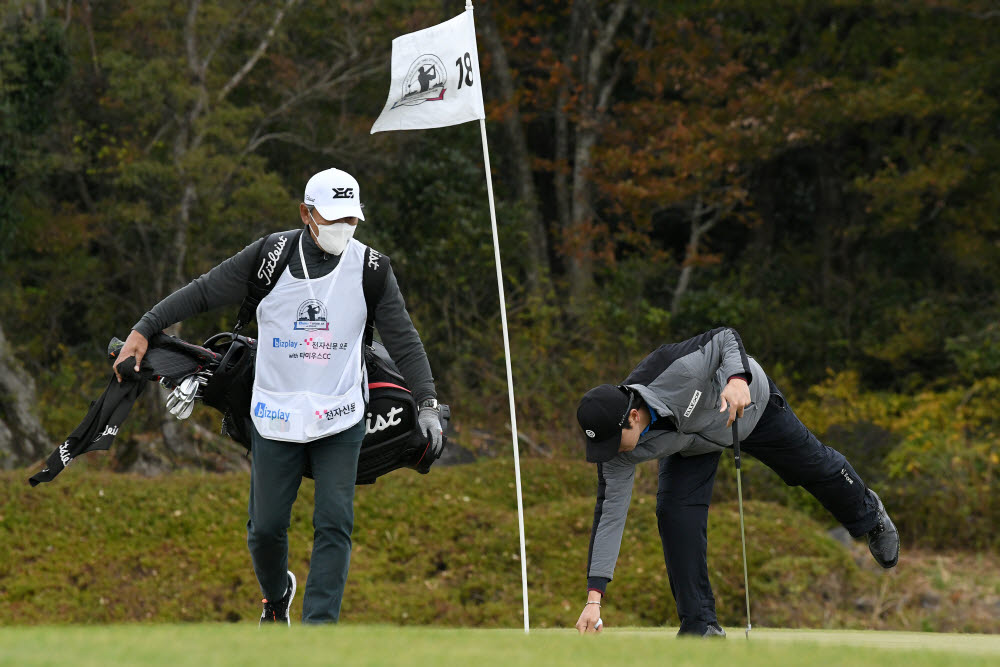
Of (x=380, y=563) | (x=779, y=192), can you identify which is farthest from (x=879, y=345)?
(x=380, y=563)

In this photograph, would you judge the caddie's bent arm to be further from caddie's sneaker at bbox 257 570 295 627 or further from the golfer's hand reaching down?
the golfer's hand reaching down

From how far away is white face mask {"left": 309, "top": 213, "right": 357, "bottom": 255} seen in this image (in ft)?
17.8

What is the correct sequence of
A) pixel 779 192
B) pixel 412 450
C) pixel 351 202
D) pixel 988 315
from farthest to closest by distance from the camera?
1. pixel 779 192
2. pixel 988 315
3. pixel 412 450
4. pixel 351 202

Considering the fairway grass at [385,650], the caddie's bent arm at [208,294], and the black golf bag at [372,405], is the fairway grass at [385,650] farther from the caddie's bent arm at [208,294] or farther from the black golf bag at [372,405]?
the caddie's bent arm at [208,294]

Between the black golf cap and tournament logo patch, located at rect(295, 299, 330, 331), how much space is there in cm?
116

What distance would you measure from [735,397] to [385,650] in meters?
2.15

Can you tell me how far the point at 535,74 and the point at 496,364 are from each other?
20.6ft

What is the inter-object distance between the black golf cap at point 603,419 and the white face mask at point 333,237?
1237 mm

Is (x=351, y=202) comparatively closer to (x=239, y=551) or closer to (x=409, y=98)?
(x=409, y=98)

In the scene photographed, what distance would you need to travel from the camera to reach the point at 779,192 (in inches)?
835

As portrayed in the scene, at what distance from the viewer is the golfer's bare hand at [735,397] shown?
5.35 metres

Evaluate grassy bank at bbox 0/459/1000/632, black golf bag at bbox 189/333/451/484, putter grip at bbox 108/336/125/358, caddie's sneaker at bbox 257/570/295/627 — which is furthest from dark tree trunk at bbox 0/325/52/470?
black golf bag at bbox 189/333/451/484

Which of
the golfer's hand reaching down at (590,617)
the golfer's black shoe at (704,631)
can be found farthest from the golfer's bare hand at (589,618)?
the golfer's black shoe at (704,631)

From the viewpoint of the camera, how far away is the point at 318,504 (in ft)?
17.9
